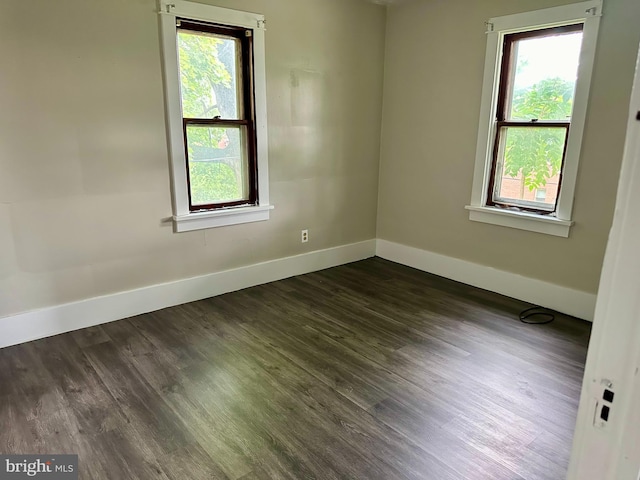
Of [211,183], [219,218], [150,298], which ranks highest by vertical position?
[211,183]

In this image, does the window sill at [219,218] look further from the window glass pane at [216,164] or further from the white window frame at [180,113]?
the window glass pane at [216,164]

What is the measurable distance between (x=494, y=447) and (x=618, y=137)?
2344 millimetres

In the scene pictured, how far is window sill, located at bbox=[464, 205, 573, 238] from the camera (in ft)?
10.8

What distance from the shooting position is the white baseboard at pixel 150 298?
111 inches

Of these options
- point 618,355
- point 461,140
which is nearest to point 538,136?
point 461,140

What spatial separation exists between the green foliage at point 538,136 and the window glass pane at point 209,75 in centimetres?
233

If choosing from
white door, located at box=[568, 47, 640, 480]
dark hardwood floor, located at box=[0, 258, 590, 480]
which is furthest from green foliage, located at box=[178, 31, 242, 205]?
white door, located at box=[568, 47, 640, 480]

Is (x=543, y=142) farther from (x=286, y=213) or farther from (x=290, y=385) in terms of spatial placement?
(x=290, y=385)

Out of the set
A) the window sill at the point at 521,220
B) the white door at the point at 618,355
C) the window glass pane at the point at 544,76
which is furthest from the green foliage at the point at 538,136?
the white door at the point at 618,355

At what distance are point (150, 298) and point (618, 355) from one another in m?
3.23

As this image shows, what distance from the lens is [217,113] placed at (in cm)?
340

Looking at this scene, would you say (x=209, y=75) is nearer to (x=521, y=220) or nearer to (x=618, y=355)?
(x=521, y=220)

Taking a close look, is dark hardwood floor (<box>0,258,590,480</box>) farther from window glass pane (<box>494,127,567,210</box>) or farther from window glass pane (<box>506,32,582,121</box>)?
window glass pane (<box>506,32,582,121</box>)

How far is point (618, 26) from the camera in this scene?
2.83 m
